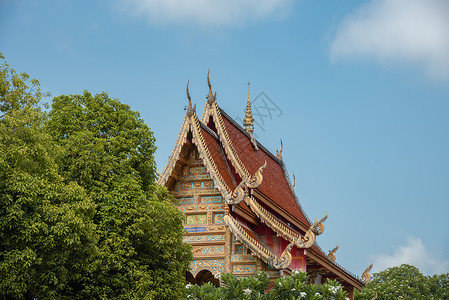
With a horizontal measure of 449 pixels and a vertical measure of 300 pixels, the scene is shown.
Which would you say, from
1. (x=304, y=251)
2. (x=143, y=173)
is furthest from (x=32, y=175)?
(x=304, y=251)

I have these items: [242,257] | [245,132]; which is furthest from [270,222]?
[245,132]

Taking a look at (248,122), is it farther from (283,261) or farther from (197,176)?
(283,261)

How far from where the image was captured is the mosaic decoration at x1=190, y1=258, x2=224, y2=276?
18.2m

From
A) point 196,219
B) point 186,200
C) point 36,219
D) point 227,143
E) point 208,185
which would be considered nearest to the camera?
point 36,219

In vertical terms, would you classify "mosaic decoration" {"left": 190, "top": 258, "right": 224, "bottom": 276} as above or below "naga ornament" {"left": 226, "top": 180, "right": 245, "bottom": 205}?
below

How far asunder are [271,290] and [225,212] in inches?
134

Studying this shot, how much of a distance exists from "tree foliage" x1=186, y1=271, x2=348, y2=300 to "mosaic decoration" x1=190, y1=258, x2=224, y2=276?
247 cm

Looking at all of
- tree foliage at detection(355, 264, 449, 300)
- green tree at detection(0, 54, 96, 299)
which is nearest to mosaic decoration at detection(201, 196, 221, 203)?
green tree at detection(0, 54, 96, 299)

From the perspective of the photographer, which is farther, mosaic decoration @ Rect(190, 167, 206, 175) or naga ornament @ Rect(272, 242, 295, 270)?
mosaic decoration @ Rect(190, 167, 206, 175)

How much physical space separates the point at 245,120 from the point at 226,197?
7765 mm

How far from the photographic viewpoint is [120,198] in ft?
45.3

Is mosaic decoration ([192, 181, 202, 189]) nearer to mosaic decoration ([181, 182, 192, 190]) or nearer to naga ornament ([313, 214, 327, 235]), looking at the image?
mosaic decoration ([181, 182, 192, 190])

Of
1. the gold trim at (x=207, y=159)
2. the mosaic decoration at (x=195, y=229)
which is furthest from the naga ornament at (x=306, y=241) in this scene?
the mosaic decoration at (x=195, y=229)

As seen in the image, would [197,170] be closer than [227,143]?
Yes
